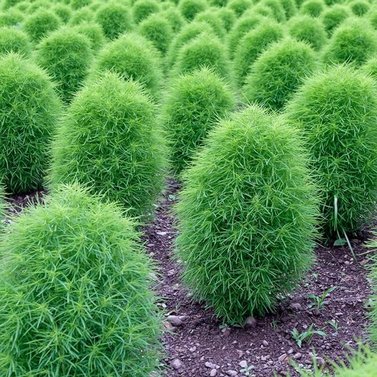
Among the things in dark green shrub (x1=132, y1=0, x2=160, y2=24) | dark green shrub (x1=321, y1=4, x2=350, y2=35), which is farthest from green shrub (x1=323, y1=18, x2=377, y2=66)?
dark green shrub (x1=132, y1=0, x2=160, y2=24)

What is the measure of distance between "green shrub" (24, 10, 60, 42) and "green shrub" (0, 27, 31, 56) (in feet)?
4.27

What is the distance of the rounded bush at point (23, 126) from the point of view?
4.92 meters

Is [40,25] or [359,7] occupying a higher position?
[40,25]

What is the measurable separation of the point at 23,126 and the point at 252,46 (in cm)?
287

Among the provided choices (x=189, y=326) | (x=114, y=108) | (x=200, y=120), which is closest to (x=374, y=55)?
(x=200, y=120)

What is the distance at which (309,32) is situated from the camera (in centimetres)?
770

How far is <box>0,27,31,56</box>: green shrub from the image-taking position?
6.79 meters

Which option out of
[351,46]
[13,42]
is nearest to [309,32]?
[351,46]

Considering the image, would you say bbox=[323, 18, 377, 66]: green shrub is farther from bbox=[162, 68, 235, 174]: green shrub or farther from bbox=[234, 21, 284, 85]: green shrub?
bbox=[162, 68, 235, 174]: green shrub

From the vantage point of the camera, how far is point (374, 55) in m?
6.31

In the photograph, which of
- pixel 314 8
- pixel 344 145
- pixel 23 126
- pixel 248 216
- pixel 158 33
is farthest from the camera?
pixel 314 8

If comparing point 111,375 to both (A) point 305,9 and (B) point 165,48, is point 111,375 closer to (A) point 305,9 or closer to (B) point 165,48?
(B) point 165,48

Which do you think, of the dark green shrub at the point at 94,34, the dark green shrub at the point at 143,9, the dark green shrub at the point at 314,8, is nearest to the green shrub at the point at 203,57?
the dark green shrub at the point at 94,34

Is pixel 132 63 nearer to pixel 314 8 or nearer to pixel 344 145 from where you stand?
pixel 344 145
